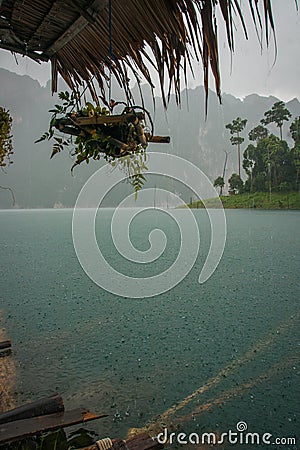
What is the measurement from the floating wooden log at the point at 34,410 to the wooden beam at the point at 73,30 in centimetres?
153

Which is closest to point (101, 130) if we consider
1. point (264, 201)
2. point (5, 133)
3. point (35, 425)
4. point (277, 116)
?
point (5, 133)

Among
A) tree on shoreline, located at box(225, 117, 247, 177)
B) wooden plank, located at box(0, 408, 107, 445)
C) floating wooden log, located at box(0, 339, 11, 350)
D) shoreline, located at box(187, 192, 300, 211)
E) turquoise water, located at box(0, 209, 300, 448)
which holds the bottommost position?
turquoise water, located at box(0, 209, 300, 448)

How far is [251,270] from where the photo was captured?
6.02 meters

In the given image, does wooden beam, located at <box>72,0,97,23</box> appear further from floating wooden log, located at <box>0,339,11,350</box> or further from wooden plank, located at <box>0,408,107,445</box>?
floating wooden log, located at <box>0,339,11,350</box>

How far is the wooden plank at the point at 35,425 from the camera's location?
46.3 inches

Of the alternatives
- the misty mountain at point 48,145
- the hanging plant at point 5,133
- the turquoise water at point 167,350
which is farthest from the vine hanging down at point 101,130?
the misty mountain at point 48,145

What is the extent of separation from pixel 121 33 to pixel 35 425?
1532 mm

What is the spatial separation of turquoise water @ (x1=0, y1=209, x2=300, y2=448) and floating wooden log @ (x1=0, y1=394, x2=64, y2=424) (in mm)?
636

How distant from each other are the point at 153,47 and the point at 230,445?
2003 mm

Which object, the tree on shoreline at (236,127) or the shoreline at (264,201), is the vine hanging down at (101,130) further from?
the tree on shoreline at (236,127)

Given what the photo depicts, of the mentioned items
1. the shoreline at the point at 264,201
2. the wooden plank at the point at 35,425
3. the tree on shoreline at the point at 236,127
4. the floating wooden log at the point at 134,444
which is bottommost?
the floating wooden log at the point at 134,444

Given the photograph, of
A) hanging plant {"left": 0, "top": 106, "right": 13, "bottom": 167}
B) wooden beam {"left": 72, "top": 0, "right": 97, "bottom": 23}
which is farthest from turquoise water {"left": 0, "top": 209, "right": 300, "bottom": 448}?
wooden beam {"left": 72, "top": 0, "right": 97, "bottom": 23}

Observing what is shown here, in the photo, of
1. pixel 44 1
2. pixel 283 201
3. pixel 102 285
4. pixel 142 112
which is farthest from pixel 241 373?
pixel 283 201

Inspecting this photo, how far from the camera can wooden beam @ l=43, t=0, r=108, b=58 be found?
103cm
